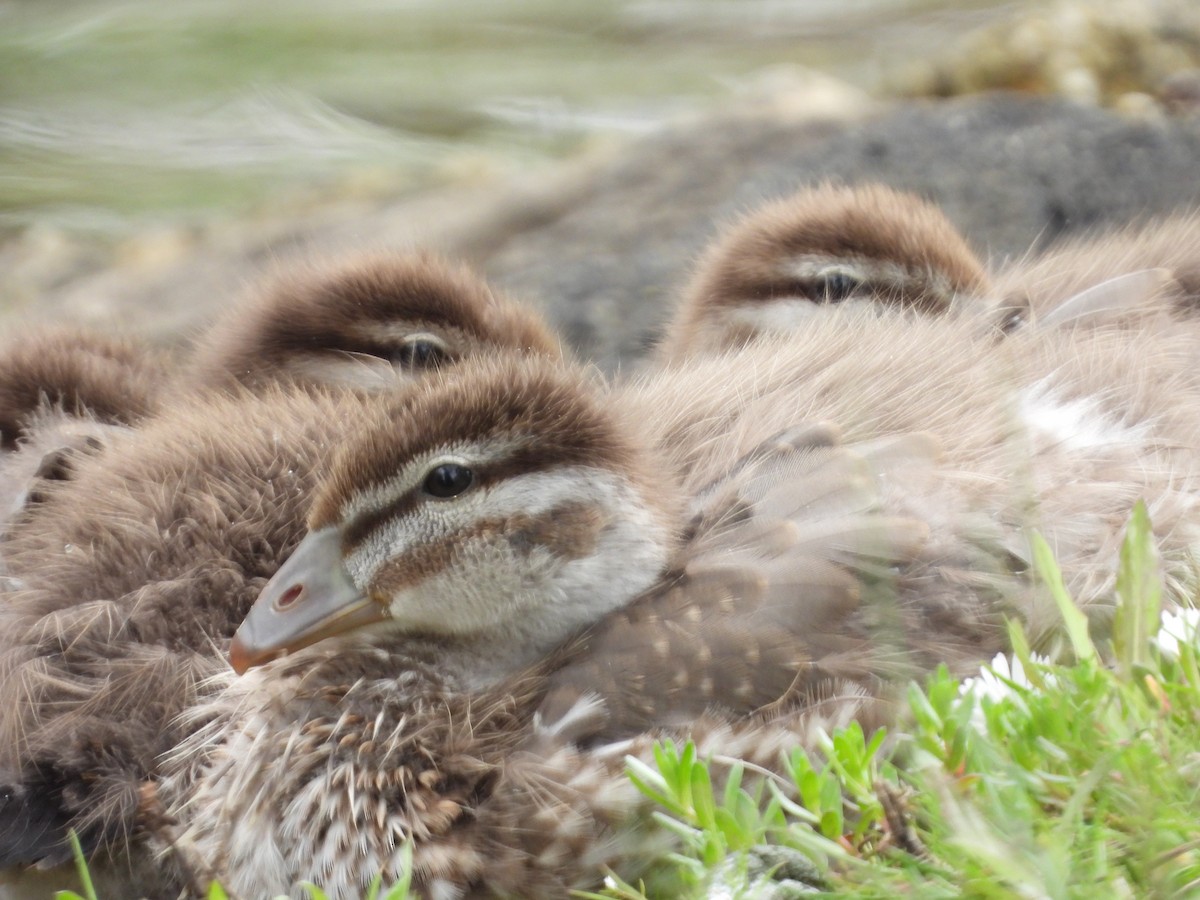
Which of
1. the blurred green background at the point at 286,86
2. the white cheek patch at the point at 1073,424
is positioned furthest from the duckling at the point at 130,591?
the blurred green background at the point at 286,86

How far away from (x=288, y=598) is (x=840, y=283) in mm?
2089

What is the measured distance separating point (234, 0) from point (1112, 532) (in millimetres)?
5241

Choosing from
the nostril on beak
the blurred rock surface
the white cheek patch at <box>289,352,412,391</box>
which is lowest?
the blurred rock surface

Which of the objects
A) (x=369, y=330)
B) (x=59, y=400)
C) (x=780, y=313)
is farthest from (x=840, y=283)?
(x=59, y=400)

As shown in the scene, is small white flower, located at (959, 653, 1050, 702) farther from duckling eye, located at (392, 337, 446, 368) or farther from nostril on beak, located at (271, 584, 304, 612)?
duckling eye, located at (392, 337, 446, 368)

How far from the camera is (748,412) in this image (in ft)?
10.7

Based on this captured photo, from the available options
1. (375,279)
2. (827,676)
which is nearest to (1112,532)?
(827,676)

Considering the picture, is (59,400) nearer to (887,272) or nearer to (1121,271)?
(887,272)

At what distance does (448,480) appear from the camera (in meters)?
2.77

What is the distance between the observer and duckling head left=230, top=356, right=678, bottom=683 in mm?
2775

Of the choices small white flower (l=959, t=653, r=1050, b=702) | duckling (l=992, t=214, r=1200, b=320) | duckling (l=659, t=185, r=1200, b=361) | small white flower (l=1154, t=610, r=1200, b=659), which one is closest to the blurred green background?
duckling (l=659, t=185, r=1200, b=361)

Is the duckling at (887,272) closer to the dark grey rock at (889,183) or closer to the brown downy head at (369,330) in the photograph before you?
the brown downy head at (369,330)

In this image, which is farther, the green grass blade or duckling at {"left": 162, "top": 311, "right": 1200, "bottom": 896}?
duckling at {"left": 162, "top": 311, "right": 1200, "bottom": 896}

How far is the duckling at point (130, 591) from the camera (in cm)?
287
